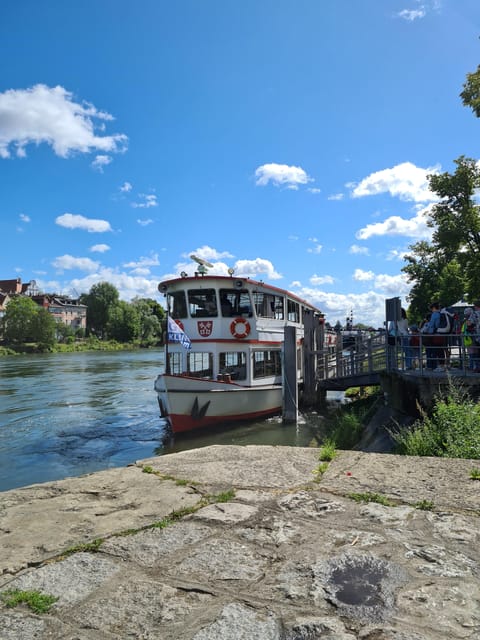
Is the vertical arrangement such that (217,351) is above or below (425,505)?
above

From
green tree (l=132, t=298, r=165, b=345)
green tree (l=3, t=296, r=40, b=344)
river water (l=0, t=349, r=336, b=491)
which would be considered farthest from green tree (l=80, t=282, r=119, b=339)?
river water (l=0, t=349, r=336, b=491)

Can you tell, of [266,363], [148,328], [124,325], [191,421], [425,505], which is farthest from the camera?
[148,328]

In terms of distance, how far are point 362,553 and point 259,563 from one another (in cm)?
62

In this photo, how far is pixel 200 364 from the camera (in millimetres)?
15789

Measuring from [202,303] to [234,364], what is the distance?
2304 millimetres

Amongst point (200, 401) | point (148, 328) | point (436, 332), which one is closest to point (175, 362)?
point (200, 401)

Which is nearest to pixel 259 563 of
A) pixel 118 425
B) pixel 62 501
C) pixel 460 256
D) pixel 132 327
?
pixel 62 501

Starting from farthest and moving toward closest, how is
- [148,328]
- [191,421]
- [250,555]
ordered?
[148,328] → [191,421] → [250,555]

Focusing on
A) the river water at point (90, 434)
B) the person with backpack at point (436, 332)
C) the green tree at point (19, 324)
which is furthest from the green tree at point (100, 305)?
the person with backpack at point (436, 332)

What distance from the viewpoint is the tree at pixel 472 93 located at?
594 inches

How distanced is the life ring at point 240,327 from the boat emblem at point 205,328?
693 mm

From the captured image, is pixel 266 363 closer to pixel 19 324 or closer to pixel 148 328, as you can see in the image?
pixel 19 324

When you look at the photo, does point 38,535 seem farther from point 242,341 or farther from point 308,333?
point 308,333

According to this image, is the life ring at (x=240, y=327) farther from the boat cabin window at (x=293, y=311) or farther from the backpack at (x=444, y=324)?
the backpack at (x=444, y=324)
